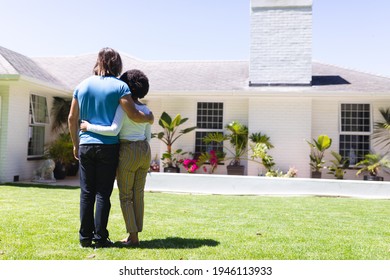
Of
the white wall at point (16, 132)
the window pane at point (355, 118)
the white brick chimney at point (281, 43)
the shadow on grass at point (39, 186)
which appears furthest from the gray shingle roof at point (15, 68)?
the window pane at point (355, 118)

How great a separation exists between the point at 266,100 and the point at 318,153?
256 centimetres

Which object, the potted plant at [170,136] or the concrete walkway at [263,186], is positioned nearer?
the concrete walkway at [263,186]

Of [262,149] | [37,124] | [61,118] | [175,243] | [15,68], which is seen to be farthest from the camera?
[61,118]

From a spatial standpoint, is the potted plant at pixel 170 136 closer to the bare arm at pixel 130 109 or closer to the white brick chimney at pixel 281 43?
the white brick chimney at pixel 281 43

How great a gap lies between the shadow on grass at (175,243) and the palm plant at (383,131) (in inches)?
390

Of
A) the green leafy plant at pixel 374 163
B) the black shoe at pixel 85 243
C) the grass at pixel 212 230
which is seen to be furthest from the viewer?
the green leafy plant at pixel 374 163

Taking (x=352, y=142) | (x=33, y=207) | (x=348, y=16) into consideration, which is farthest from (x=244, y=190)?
(x=348, y=16)

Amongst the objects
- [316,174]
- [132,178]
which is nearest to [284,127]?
[316,174]

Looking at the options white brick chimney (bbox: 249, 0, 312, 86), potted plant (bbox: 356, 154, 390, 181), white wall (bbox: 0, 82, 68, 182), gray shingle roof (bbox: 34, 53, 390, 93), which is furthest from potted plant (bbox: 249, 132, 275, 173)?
white wall (bbox: 0, 82, 68, 182)

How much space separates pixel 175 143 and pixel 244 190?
375 centimetres

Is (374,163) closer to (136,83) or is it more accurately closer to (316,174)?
(316,174)

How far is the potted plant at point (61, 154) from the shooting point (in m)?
13.3

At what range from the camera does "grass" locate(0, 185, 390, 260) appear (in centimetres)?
408

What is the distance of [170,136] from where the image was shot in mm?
13844
